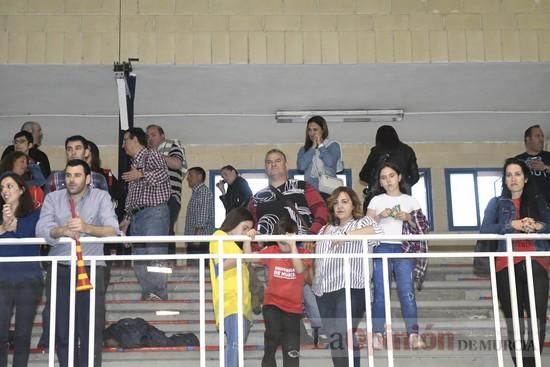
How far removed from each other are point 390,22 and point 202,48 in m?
2.18

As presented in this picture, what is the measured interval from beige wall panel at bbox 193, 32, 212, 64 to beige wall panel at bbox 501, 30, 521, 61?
3369 millimetres

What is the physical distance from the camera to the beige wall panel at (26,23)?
385 inches

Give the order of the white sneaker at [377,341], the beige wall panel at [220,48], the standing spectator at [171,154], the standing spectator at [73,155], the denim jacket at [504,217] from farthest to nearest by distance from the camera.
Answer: the beige wall panel at [220,48] → the standing spectator at [171,154] → the standing spectator at [73,155] → the denim jacket at [504,217] → the white sneaker at [377,341]

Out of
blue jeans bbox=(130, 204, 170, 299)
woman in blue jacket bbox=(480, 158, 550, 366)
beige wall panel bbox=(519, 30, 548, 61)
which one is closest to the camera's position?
woman in blue jacket bbox=(480, 158, 550, 366)

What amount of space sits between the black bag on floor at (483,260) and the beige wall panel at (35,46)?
586 centimetres

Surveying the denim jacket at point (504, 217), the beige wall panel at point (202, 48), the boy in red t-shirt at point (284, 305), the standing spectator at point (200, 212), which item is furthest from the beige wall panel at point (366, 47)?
the boy in red t-shirt at point (284, 305)

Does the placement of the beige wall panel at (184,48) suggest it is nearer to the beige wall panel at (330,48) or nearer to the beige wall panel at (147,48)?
the beige wall panel at (147,48)

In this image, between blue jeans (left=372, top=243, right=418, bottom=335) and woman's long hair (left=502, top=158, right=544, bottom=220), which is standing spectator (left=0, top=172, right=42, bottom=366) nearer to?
blue jeans (left=372, top=243, right=418, bottom=335)

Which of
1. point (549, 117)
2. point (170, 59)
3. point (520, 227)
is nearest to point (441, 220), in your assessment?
point (549, 117)

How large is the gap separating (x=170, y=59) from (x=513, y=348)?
567 centimetres

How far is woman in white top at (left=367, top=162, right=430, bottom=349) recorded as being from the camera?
548cm

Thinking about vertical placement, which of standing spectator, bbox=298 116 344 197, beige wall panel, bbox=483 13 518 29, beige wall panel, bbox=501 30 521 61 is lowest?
standing spectator, bbox=298 116 344 197

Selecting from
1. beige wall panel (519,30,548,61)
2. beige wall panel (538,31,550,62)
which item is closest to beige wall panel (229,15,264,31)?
beige wall panel (519,30,548,61)

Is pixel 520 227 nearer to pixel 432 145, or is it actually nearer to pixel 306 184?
pixel 306 184
